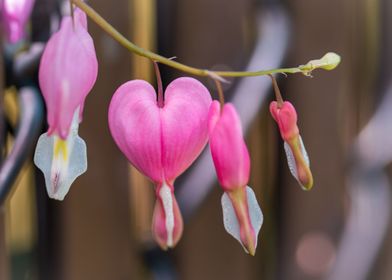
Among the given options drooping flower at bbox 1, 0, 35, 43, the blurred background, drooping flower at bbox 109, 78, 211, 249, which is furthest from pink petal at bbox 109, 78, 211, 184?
the blurred background

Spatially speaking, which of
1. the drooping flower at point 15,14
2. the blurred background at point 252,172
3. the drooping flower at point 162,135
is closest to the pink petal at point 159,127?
the drooping flower at point 162,135

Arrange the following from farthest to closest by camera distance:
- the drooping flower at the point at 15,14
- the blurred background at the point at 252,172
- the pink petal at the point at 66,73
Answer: the blurred background at the point at 252,172, the drooping flower at the point at 15,14, the pink petal at the point at 66,73

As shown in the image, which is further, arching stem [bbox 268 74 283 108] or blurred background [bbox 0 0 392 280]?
blurred background [bbox 0 0 392 280]

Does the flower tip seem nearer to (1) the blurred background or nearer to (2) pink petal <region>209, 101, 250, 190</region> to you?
(2) pink petal <region>209, 101, 250, 190</region>

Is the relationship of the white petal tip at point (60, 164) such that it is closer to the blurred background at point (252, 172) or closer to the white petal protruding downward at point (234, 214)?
the white petal protruding downward at point (234, 214)

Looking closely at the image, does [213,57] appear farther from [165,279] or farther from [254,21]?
[165,279]
